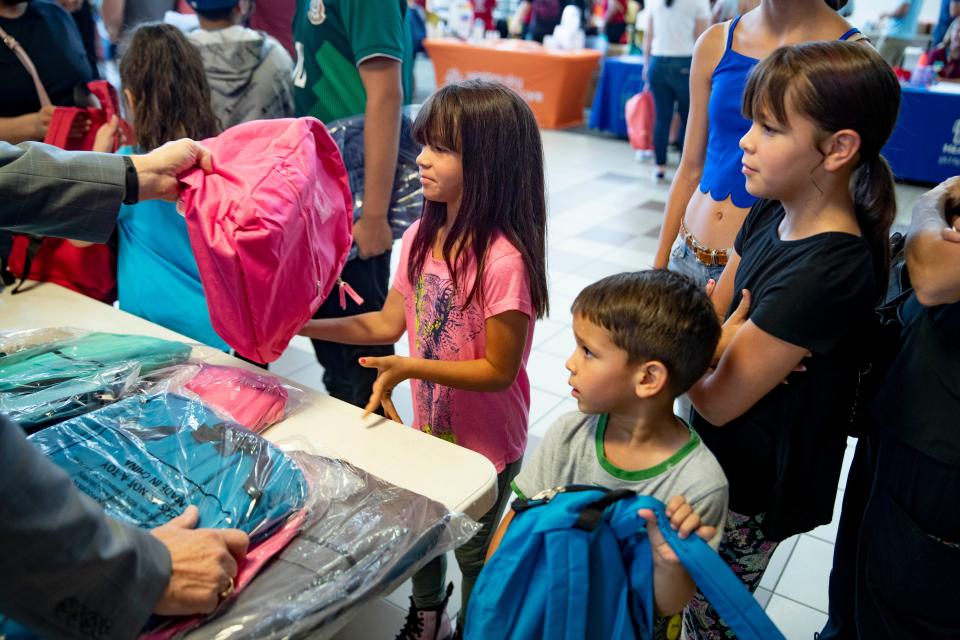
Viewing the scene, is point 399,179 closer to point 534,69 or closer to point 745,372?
point 745,372

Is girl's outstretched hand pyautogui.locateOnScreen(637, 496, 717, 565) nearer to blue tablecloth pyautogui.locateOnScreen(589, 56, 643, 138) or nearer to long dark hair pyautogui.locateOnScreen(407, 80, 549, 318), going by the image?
long dark hair pyautogui.locateOnScreen(407, 80, 549, 318)

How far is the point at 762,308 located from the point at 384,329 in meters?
0.84

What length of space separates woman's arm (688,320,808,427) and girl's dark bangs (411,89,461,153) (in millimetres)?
655

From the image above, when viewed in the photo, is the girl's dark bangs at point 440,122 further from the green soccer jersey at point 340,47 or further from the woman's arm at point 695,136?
the woman's arm at point 695,136

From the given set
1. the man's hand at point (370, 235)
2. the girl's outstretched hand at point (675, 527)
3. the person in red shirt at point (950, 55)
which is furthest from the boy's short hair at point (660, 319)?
the person in red shirt at point (950, 55)

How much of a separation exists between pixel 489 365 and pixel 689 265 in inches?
26.9

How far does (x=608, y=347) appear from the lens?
1.22 metres

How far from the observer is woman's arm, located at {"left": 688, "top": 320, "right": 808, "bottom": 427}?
127cm

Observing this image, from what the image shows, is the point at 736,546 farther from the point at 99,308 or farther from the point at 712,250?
the point at 99,308

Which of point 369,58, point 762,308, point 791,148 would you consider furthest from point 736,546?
point 369,58

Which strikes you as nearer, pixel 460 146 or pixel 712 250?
pixel 460 146

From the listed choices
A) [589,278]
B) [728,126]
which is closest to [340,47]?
[728,126]

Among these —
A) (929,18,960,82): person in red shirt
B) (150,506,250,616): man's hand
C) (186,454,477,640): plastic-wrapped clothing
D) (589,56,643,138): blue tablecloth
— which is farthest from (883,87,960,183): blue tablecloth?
(150,506,250,616): man's hand

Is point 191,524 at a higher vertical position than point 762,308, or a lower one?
lower
